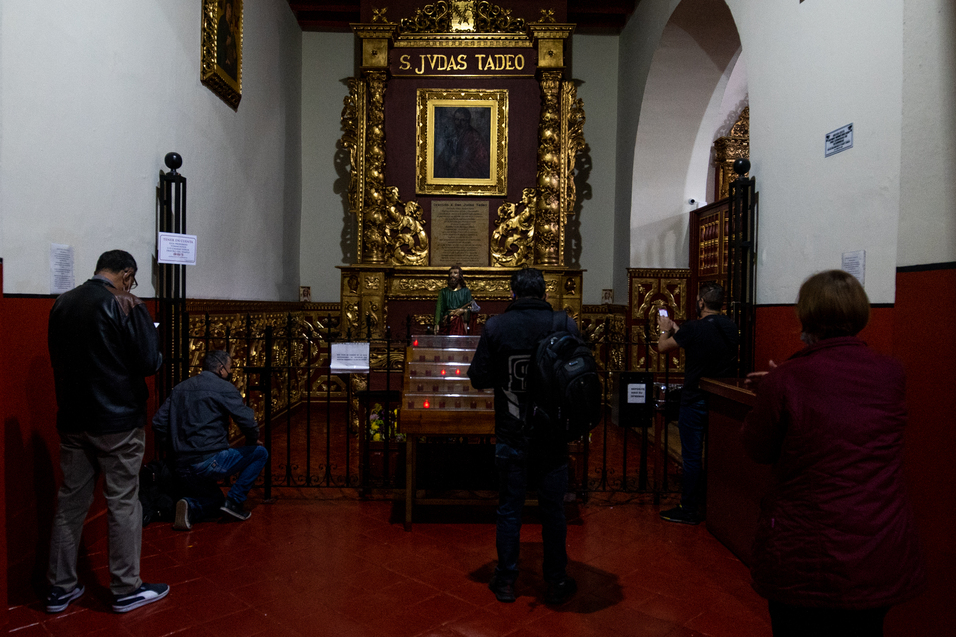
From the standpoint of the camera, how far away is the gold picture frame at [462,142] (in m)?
9.35

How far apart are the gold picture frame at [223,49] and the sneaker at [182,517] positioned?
4.06m

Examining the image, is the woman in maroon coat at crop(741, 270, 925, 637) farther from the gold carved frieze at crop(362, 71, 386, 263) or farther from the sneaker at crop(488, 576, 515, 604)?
the gold carved frieze at crop(362, 71, 386, 263)

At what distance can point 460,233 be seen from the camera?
9.45m

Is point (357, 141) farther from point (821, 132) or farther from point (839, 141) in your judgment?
point (839, 141)

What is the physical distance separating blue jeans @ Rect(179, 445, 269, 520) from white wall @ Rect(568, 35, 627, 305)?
7044 mm

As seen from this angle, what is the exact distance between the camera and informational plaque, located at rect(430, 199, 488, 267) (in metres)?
9.45

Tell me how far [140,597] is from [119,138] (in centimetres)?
310

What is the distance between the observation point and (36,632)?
3.02 m

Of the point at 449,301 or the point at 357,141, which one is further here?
the point at 357,141

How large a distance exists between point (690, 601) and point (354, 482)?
300 centimetres

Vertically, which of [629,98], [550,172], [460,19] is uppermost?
[460,19]

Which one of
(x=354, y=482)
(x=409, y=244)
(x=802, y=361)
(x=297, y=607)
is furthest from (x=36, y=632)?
(x=409, y=244)

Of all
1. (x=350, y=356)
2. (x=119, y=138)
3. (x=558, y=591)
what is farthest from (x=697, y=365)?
(x=119, y=138)

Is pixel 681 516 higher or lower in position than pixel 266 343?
lower
